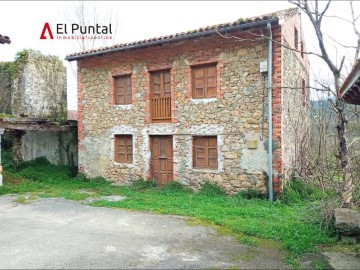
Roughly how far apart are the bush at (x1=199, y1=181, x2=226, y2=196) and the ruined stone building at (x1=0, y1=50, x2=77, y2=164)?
7.03m

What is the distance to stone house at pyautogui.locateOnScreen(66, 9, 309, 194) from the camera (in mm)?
8891

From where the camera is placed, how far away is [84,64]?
12.5 metres

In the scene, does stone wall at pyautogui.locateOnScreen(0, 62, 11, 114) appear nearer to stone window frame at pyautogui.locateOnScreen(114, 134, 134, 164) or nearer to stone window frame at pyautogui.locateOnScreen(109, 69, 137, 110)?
stone window frame at pyautogui.locateOnScreen(109, 69, 137, 110)

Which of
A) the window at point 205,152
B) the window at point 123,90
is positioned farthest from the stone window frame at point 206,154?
the window at point 123,90

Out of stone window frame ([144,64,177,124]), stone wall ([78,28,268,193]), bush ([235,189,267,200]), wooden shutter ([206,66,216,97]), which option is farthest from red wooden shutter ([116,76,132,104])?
bush ([235,189,267,200])

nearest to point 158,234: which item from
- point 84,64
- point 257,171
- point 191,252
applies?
point 191,252

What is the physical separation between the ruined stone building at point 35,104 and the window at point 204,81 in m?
6.38

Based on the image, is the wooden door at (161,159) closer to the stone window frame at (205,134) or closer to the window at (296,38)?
the stone window frame at (205,134)

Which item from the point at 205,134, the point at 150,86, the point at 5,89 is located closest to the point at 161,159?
the point at 205,134

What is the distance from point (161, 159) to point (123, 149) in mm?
1744

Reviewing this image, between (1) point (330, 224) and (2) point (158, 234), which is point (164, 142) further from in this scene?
(1) point (330, 224)

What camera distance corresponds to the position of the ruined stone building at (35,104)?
13820 millimetres

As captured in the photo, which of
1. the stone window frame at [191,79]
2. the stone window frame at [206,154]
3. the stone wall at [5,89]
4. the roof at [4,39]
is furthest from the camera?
the stone wall at [5,89]

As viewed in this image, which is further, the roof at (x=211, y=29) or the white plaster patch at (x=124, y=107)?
the white plaster patch at (x=124, y=107)
